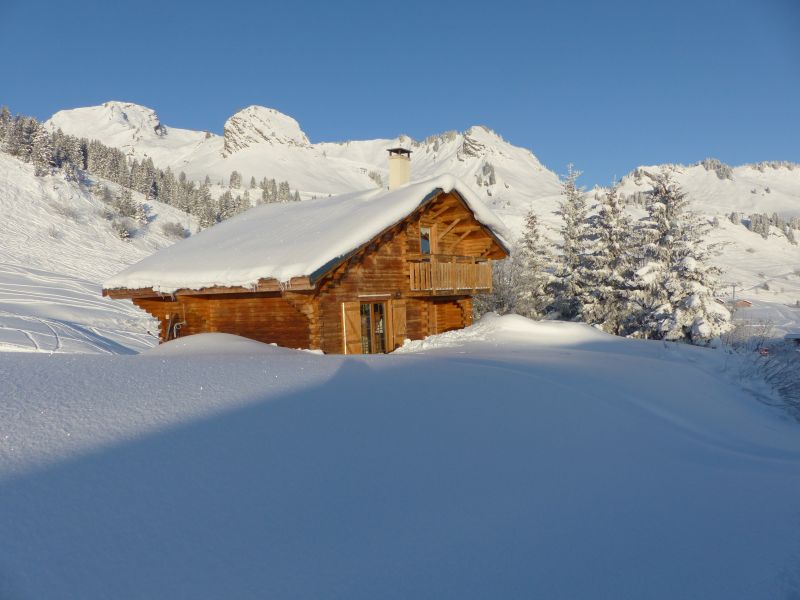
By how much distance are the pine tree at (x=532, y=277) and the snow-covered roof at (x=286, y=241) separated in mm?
11417

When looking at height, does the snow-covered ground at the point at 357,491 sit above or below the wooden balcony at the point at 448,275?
below

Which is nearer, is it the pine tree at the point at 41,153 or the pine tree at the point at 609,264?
the pine tree at the point at 609,264

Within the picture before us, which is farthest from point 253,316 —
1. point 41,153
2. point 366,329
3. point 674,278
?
point 41,153

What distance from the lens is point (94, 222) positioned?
42.3 m

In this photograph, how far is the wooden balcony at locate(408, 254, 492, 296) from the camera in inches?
662

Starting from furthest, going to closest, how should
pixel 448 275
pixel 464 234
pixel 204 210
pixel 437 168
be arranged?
pixel 437 168
pixel 204 210
pixel 464 234
pixel 448 275

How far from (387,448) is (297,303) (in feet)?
29.3

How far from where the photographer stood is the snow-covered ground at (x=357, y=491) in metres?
3.14

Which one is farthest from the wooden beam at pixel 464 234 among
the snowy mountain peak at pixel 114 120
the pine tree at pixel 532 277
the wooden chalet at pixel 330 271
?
the snowy mountain peak at pixel 114 120

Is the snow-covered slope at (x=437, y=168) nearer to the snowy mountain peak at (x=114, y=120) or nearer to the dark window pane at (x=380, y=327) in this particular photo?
the snowy mountain peak at (x=114, y=120)

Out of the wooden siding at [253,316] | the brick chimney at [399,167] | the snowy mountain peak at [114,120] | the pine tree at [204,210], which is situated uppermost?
the snowy mountain peak at [114,120]

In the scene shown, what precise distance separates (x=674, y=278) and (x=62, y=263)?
3404 centimetres

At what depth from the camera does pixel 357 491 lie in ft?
13.6

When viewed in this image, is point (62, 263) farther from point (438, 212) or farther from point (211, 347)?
point (211, 347)
